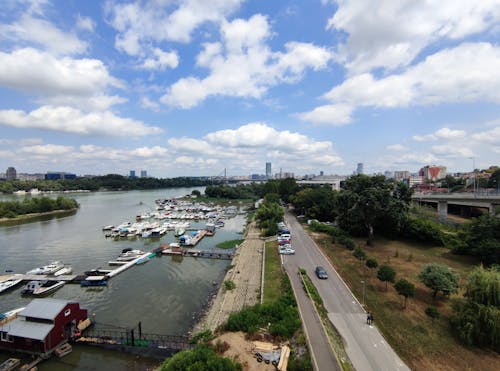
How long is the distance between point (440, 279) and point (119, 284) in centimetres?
2339

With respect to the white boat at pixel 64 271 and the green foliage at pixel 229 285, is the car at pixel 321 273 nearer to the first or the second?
the green foliage at pixel 229 285

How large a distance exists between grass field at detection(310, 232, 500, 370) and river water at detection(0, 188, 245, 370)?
1087cm

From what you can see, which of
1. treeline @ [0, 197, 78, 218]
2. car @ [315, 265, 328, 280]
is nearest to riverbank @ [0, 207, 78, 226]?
→ treeline @ [0, 197, 78, 218]

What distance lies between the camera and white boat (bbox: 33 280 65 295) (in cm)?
2003

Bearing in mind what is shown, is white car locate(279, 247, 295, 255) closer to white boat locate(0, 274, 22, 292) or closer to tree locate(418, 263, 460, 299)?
tree locate(418, 263, 460, 299)

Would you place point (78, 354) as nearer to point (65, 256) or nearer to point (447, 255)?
point (65, 256)

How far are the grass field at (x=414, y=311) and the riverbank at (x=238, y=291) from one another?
21.7 ft

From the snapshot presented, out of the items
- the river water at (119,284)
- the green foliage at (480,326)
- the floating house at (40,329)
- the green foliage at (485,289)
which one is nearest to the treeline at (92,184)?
the river water at (119,284)

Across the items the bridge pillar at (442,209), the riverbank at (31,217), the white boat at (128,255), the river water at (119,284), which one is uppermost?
the bridge pillar at (442,209)

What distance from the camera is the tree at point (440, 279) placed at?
14719 millimetres

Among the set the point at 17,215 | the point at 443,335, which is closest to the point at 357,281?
the point at 443,335

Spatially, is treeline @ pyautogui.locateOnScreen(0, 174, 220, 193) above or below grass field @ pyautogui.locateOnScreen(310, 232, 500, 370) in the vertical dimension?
above

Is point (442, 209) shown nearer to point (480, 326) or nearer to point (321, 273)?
point (321, 273)

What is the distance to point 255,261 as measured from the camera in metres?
23.9
